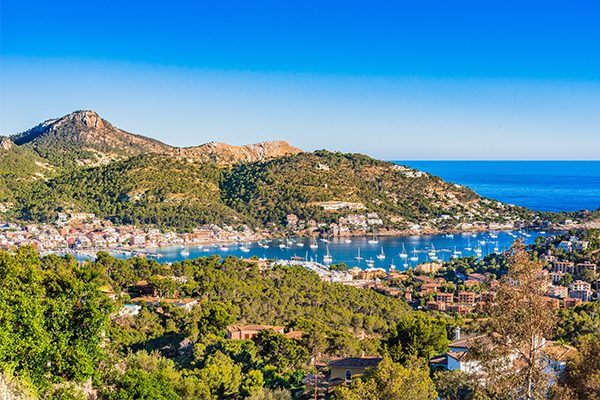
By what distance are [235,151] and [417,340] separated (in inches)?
3596

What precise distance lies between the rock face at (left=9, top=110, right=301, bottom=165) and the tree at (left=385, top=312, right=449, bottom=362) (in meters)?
74.9

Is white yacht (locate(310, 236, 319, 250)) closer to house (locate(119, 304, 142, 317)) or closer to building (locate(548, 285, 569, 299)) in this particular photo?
building (locate(548, 285, 569, 299))

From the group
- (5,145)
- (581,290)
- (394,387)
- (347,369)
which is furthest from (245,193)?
(394,387)

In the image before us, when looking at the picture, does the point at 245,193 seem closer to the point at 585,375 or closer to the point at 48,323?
the point at 48,323

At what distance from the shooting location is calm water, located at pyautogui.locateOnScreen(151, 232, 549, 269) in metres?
52.6

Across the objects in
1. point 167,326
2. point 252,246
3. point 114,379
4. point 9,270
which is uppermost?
point 9,270

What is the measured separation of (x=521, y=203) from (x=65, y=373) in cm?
9542

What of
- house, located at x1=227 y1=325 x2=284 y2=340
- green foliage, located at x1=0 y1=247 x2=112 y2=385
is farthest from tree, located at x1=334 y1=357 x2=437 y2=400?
house, located at x1=227 y1=325 x2=284 y2=340

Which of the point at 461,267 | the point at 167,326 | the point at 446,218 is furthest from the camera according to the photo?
the point at 446,218

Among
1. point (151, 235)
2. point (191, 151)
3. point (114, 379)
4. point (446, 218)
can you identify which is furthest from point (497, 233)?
point (114, 379)

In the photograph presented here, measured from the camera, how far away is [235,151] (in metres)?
103

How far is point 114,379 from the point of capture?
9.70 m

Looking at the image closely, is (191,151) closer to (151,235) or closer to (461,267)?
(151,235)

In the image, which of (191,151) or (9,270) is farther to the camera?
(191,151)
